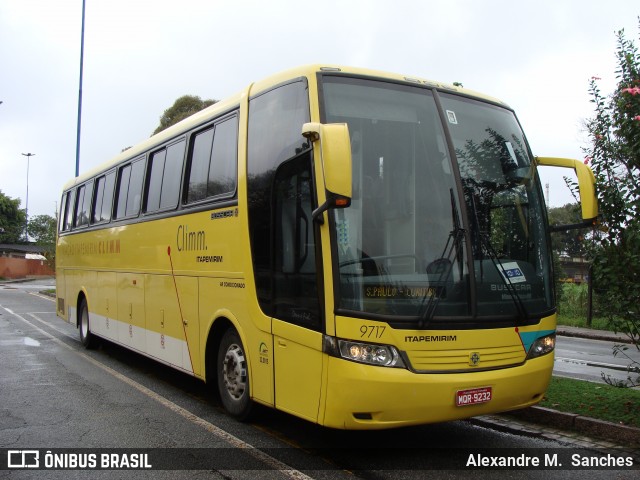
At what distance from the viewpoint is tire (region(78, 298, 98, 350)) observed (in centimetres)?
1243

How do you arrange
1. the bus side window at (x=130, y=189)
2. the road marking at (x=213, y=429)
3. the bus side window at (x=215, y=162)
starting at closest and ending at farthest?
the road marking at (x=213, y=429) → the bus side window at (x=215, y=162) → the bus side window at (x=130, y=189)

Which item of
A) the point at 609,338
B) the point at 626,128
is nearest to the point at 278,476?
the point at 626,128

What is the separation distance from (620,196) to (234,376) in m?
4.38

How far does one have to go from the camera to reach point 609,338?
61.2 feet

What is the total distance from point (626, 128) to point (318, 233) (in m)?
3.39

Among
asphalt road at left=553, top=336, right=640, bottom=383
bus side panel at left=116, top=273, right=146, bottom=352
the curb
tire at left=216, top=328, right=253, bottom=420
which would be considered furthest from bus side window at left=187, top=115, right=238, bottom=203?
asphalt road at left=553, top=336, right=640, bottom=383

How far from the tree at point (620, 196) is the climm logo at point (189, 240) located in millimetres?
4312

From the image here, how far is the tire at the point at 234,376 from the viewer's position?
21.3 feet

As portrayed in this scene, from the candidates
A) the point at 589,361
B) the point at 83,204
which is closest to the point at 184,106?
the point at 83,204

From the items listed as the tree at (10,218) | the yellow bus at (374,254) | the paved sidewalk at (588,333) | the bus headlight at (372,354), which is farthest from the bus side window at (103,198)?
the tree at (10,218)

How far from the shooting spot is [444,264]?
16.8ft

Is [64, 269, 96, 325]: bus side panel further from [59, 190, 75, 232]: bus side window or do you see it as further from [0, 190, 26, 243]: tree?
[0, 190, 26, 243]: tree

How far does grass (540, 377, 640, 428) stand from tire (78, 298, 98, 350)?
874 cm

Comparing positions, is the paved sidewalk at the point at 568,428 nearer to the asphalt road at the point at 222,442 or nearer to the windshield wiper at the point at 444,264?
the asphalt road at the point at 222,442
